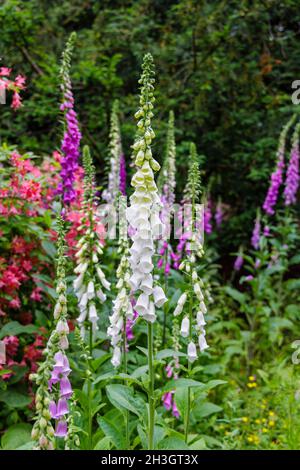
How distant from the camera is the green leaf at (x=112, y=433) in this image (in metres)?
2.67

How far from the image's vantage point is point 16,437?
3.36 meters

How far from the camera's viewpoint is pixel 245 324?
22.1ft

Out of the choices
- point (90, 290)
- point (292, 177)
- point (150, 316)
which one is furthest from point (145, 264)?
point (292, 177)

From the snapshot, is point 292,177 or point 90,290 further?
point 292,177

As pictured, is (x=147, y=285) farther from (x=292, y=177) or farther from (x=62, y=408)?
(x=292, y=177)

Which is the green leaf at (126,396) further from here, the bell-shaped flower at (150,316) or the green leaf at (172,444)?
the bell-shaped flower at (150,316)

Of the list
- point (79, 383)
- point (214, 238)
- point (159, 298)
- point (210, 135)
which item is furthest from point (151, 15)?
point (159, 298)

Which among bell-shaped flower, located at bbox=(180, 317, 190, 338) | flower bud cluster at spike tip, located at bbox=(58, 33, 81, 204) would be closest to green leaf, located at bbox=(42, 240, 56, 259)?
flower bud cluster at spike tip, located at bbox=(58, 33, 81, 204)

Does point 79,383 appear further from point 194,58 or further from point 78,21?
point 78,21

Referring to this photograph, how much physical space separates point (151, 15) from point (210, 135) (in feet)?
7.03

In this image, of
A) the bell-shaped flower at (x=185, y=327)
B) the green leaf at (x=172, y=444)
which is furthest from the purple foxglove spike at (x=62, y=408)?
the bell-shaped flower at (x=185, y=327)

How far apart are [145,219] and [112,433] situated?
126 cm

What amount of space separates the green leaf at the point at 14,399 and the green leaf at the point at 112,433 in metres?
1.01

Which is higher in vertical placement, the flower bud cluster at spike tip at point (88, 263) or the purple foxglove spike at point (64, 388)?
the flower bud cluster at spike tip at point (88, 263)
